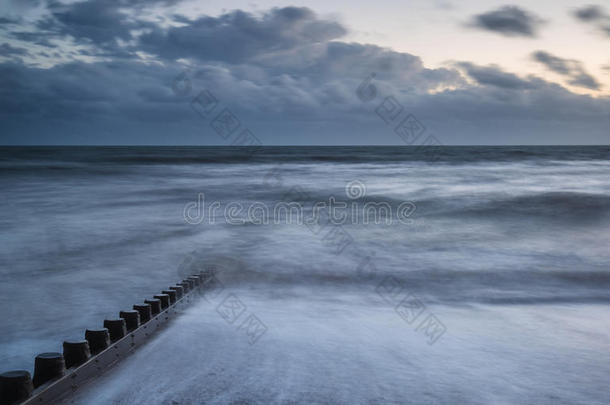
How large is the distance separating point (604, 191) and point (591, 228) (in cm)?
734

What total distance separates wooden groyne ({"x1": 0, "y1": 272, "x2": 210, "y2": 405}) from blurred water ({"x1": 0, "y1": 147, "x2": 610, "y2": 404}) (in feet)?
0.39

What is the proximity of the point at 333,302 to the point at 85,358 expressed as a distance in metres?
2.94

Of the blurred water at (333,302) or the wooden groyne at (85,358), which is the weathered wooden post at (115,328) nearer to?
the wooden groyne at (85,358)

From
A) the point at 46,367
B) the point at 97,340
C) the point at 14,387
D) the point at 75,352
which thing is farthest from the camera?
the point at 97,340

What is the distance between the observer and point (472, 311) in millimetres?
→ 4871

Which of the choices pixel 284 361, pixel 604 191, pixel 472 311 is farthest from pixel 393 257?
pixel 604 191

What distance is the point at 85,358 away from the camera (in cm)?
254

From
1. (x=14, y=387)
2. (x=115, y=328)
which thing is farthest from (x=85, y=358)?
(x=14, y=387)

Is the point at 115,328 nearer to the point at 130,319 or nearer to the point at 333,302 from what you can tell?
the point at 130,319

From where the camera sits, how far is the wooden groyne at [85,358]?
79.7 inches

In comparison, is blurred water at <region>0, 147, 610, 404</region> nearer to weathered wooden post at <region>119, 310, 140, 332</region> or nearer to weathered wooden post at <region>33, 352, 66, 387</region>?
weathered wooden post at <region>119, 310, 140, 332</region>

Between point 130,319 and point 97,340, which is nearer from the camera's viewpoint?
point 97,340

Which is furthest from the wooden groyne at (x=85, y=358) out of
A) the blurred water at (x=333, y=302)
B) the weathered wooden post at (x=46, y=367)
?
the blurred water at (x=333, y=302)

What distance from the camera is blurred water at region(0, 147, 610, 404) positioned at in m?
2.91
